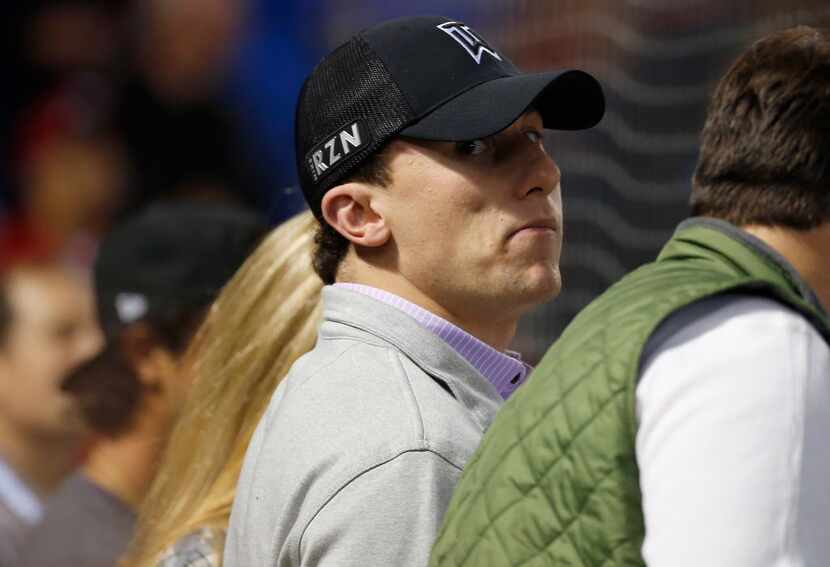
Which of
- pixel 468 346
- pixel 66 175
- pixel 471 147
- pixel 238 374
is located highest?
pixel 471 147

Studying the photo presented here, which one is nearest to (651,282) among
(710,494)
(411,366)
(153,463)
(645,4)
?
(710,494)

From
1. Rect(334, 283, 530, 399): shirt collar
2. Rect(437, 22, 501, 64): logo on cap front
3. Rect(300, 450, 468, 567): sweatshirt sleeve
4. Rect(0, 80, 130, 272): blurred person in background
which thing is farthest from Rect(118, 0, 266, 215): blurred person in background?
Rect(300, 450, 468, 567): sweatshirt sleeve

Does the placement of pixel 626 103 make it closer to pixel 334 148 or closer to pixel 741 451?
pixel 334 148

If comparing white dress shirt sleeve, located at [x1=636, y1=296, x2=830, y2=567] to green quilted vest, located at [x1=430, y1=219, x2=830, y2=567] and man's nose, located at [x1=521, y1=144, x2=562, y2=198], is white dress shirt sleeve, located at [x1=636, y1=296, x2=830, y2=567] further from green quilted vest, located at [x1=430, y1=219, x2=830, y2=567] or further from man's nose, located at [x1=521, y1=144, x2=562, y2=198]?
man's nose, located at [x1=521, y1=144, x2=562, y2=198]

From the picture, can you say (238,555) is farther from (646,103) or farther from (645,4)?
(645,4)

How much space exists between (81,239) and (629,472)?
5.24m

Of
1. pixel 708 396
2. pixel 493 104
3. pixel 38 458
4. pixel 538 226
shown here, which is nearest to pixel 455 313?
pixel 538 226

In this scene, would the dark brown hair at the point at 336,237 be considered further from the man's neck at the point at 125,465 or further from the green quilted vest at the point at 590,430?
the man's neck at the point at 125,465

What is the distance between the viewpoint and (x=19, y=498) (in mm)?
4969

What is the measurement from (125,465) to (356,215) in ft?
5.01

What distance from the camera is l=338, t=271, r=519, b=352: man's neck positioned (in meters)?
1.89

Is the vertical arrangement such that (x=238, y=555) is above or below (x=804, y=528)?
below

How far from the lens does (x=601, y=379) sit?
1227 millimetres

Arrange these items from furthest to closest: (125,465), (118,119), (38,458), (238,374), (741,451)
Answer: (118,119) < (38,458) < (125,465) < (238,374) < (741,451)
